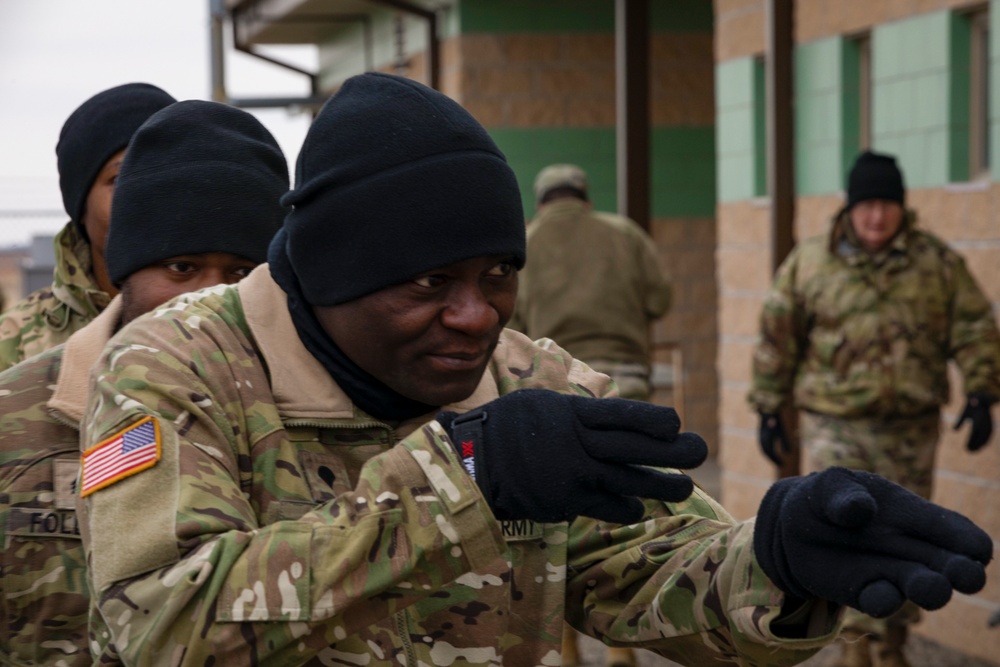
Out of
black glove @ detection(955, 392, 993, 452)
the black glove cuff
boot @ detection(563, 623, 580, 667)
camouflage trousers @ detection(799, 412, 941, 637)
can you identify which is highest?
the black glove cuff

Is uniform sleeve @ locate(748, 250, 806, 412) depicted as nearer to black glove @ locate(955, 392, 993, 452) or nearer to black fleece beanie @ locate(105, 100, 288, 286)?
black glove @ locate(955, 392, 993, 452)

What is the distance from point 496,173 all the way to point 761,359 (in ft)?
16.4

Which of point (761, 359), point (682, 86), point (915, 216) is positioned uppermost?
point (682, 86)

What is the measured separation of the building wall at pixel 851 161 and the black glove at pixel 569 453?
4.96 metres

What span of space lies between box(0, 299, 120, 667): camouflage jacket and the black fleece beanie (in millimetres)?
392

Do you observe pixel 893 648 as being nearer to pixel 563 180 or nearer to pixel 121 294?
pixel 563 180

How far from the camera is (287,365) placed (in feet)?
6.89

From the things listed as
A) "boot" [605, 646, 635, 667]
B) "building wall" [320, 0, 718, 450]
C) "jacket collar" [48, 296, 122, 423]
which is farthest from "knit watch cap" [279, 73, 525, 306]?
"building wall" [320, 0, 718, 450]

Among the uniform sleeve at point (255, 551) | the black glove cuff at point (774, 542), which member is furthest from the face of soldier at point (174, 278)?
the black glove cuff at point (774, 542)

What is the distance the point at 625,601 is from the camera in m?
2.19

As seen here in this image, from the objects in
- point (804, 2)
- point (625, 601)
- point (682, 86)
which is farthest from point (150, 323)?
point (682, 86)

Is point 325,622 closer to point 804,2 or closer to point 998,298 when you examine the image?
point 998,298

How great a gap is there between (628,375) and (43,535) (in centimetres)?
511

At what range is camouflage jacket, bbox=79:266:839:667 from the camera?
180 cm
